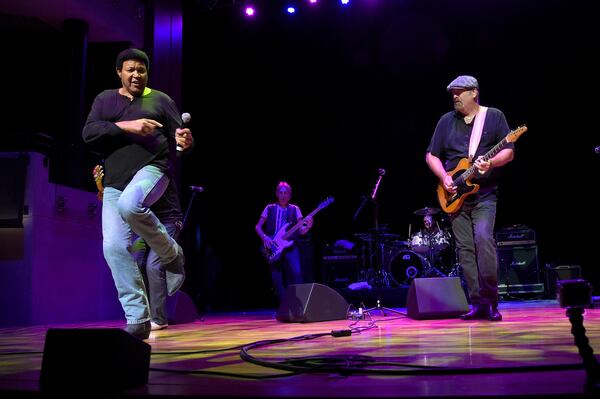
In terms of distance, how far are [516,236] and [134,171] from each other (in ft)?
26.4

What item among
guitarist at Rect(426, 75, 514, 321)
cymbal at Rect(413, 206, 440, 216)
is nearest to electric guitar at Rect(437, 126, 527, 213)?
guitarist at Rect(426, 75, 514, 321)

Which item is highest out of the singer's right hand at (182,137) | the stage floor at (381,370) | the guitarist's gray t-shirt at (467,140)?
the guitarist's gray t-shirt at (467,140)

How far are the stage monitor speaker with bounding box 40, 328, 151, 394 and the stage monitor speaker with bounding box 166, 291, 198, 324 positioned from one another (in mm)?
3769

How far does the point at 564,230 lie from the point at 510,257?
1.70 m

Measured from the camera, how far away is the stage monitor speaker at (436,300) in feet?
15.0

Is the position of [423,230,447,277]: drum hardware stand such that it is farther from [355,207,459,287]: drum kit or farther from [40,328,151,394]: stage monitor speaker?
[40,328,151,394]: stage monitor speaker

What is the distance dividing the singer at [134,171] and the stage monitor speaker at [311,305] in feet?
4.62

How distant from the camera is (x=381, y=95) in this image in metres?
11.4

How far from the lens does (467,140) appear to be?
4477mm

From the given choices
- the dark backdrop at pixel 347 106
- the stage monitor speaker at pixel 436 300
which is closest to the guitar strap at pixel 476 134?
the stage monitor speaker at pixel 436 300

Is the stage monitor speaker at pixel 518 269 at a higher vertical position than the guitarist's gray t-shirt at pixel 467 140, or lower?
lower

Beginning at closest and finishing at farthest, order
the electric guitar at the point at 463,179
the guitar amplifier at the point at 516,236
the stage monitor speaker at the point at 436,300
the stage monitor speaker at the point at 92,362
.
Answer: the stage monitor speaker at the point at 92,362
the electric guitar at the point at 463,179
the stage monitor speaker at the point at 436,300
the guitar amplifier at the point at 516,236

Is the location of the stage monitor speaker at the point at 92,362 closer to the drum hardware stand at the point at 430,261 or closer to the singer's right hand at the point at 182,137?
the singer's right hand at the point at 182,137

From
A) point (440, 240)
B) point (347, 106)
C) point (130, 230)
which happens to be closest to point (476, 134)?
point (130, 230)
